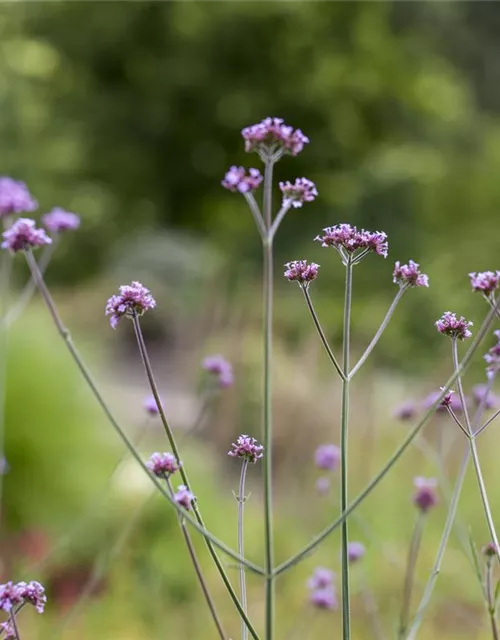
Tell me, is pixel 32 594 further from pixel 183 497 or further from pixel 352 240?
pixel 352 240

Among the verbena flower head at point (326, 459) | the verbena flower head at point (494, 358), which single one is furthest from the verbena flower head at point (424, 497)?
the verbena flower head at point (494, 358)

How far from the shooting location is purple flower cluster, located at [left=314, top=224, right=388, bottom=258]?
1.18 ft

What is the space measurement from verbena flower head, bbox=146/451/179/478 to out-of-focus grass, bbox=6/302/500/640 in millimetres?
731

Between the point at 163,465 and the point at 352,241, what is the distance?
0.13 metres

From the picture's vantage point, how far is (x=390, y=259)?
278 centimetres

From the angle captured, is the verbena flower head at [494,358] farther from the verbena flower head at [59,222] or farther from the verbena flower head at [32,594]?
the verbena flower head at [59,222]

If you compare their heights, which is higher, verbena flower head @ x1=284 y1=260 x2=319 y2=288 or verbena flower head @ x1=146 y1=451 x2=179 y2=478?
verbena flower head @ x1=284 y1=260 x2=319 y2=288

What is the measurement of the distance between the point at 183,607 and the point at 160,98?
14.3 ft

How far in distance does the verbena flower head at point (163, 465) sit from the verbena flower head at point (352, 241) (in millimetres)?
118

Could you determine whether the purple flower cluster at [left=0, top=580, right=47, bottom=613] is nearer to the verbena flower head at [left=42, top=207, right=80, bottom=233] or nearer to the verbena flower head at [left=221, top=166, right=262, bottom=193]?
the verbena flower head at [left=221, top=166, right=262, bottom=193]

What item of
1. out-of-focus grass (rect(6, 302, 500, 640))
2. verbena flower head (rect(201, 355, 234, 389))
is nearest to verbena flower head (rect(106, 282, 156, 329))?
verbena flower head (rect(201, 355, 234, 389))

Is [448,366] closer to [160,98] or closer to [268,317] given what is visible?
[268,317]

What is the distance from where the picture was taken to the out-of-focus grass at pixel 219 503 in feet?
3.71

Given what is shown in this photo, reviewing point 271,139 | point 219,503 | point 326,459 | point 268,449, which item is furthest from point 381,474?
point 219,503
